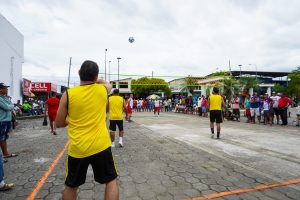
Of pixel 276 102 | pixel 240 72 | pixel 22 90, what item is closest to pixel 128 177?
pixel 276 102

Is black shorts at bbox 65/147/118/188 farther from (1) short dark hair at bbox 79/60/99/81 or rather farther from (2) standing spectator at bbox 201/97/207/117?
(2) standing spectator at bbox 201/97/207/117

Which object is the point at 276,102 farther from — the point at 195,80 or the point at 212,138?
the point at 195,80

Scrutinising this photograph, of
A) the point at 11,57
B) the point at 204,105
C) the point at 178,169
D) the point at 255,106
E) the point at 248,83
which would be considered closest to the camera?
the point at 178,169

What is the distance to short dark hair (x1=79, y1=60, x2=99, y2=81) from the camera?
2852 millimetres

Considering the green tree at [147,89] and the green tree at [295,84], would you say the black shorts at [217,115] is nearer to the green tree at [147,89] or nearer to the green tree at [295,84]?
the green tree at [147,89]

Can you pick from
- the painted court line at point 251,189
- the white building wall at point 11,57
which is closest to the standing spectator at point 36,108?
the white building wall at point 11,57

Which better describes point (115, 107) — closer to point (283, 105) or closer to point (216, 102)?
point (216, 102)

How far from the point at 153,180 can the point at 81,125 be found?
2289mm

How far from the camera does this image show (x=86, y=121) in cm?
286

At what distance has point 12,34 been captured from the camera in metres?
23.0

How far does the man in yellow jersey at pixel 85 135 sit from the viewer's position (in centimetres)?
279

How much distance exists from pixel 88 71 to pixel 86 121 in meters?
0.54

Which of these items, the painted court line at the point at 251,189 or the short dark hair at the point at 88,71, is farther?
the painted court line at the point at 251,189

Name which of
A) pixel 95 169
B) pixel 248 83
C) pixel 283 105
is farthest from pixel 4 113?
pixel 248 83
